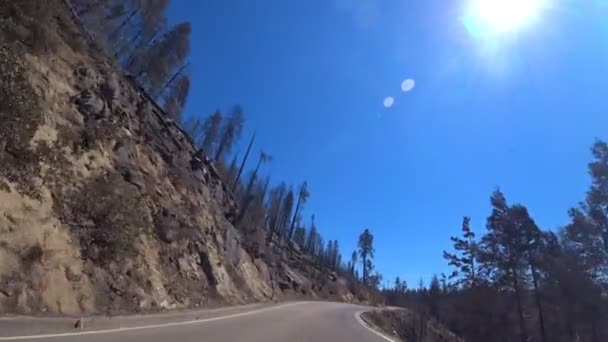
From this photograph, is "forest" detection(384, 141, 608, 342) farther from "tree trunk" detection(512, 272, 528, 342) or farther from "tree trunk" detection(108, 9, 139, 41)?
"tree trunk" detection(108, 9, 139, 41)

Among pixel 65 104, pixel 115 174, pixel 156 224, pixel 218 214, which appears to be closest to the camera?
pixel 65 104

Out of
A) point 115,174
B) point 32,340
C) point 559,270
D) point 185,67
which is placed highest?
point 185,67

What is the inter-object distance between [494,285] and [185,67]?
39.6m

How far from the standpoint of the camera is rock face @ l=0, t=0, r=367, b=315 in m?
10.2

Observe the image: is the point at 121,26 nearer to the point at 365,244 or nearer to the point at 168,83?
the point at 168,83

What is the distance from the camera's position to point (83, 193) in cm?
1318

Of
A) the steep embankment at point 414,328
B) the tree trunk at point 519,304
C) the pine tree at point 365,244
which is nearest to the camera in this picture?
Result: the tree trunk at point 519,304

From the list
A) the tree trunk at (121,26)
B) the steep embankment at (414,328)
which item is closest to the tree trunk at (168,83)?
the tree trunk at (121,26)

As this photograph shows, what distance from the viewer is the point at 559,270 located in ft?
105

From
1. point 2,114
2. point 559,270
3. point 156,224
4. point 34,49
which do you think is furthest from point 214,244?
point 559,270

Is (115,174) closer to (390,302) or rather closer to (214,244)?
(214,244)

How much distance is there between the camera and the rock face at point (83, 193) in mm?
10156

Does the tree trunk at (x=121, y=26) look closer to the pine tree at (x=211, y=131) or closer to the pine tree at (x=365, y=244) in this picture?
the pine tree at (x=211, y=131)

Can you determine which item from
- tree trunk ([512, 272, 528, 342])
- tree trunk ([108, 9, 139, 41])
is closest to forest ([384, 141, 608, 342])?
tree trunk ([512, 272, 528, 342])
